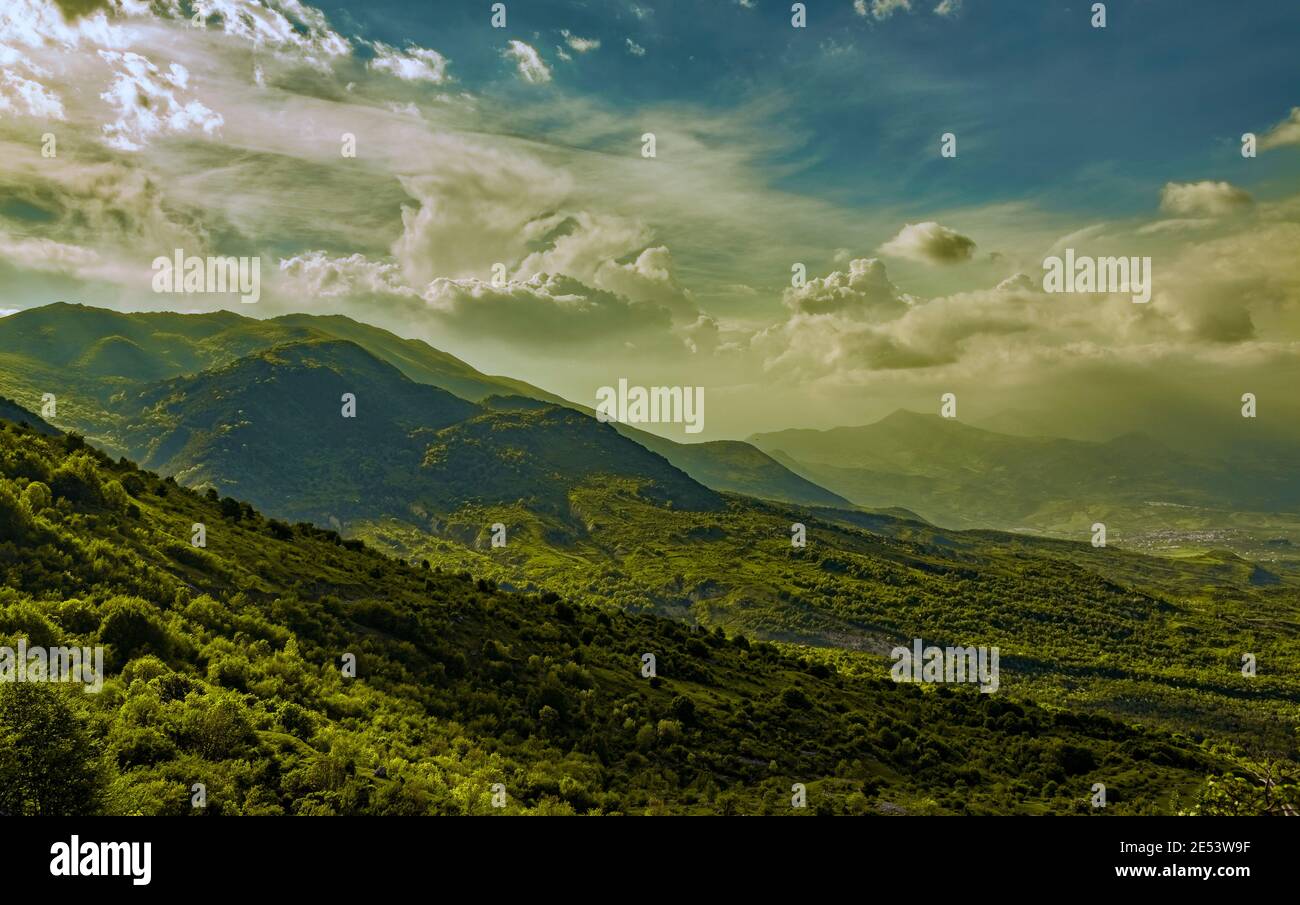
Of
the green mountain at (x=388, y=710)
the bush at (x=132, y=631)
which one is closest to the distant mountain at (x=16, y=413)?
the green mountain at (x=388, y=710)

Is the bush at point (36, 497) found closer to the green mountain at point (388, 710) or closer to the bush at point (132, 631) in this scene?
the green mountain at point (388, 710)

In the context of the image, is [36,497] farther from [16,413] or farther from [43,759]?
[16,413]

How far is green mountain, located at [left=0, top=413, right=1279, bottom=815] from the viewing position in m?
20.8

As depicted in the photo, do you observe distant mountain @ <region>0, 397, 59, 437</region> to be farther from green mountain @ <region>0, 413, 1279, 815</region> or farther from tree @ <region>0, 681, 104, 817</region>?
tree @ <region>0, 681, 104, 817</region>

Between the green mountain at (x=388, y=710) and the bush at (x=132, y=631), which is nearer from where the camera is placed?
the green mountain at (x=388, y=710)

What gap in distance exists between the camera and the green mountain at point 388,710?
68.1ft

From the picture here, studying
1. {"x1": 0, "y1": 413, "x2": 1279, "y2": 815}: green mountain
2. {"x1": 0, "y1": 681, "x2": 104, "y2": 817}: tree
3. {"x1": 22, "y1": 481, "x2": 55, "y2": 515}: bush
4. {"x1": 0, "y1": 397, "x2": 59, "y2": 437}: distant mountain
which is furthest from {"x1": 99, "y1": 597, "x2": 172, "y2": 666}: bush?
{"x1": 0, "y1": 397, "x2": 59, "y2": 437}: distant mountain

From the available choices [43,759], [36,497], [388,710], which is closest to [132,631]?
[388,710]
